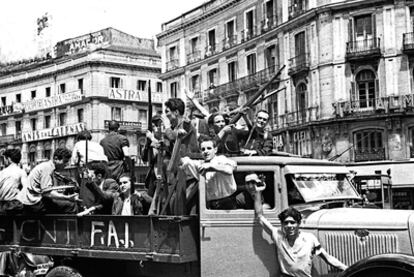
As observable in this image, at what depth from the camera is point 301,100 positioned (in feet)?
105

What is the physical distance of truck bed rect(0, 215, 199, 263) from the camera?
6395mm

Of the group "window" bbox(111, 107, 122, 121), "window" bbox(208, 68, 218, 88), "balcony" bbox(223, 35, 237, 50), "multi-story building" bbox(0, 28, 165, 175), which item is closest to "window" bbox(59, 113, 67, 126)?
"multi-story building" bbox(0, 28, 165, 175)

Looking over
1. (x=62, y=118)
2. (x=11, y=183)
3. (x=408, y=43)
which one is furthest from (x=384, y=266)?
(x=62, y=118)

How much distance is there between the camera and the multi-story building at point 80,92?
4847 centimetres

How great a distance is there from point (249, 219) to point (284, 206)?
39 cm

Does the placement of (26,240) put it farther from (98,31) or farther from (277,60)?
(98,31)

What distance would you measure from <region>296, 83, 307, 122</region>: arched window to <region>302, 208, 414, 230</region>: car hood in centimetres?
2545

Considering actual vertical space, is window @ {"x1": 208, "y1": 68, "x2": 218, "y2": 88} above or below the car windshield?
above

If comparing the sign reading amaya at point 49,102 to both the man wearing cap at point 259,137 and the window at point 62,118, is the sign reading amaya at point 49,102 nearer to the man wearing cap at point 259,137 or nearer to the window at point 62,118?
the window at point 62,118

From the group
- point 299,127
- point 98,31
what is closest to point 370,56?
point 299,127

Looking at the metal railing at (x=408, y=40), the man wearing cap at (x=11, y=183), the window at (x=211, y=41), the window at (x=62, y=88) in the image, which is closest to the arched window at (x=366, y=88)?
the metal railing at (x=408, y=40)

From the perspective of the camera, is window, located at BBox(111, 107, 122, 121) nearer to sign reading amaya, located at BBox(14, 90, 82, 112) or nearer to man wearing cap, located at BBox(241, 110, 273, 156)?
sign reading amaya, located at BBox(14, 90, 82, 112)

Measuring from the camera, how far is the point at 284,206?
247 inches

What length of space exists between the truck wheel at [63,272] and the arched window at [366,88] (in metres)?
24.2
